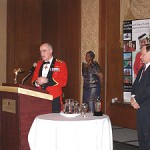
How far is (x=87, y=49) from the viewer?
23.1 feet

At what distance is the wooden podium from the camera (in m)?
3.52

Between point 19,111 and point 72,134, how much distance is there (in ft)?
2.55

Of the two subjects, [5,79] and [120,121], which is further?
[5,79]

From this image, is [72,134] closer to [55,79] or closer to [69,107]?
[69,107]

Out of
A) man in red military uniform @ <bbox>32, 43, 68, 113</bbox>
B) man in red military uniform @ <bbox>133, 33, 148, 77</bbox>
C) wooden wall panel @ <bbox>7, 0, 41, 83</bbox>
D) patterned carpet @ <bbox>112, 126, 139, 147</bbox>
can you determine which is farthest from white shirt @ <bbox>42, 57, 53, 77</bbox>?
wooden wall panel @ <bbox>7, 0, 41, 83</bbox>

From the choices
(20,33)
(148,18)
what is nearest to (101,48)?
(148,18)

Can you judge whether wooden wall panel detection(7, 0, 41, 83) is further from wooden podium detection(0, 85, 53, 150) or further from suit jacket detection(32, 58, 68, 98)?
wooden podium detection(0, 85, 53, 150)

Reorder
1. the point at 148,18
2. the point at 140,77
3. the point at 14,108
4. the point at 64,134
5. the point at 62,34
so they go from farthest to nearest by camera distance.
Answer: the point at 62,34, the point at 148,18, the point at 140,77, the point at 14,108, the point at 64,134

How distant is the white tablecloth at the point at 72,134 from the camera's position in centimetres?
297

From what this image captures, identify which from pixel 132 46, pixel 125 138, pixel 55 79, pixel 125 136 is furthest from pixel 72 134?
pixel 132 46

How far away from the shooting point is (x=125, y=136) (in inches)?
225

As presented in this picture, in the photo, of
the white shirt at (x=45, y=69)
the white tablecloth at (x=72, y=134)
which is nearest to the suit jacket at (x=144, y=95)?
the white tablecloth at (x=72, y=134)

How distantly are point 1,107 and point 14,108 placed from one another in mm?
290

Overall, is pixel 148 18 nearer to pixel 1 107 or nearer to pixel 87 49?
pixel 87 49
